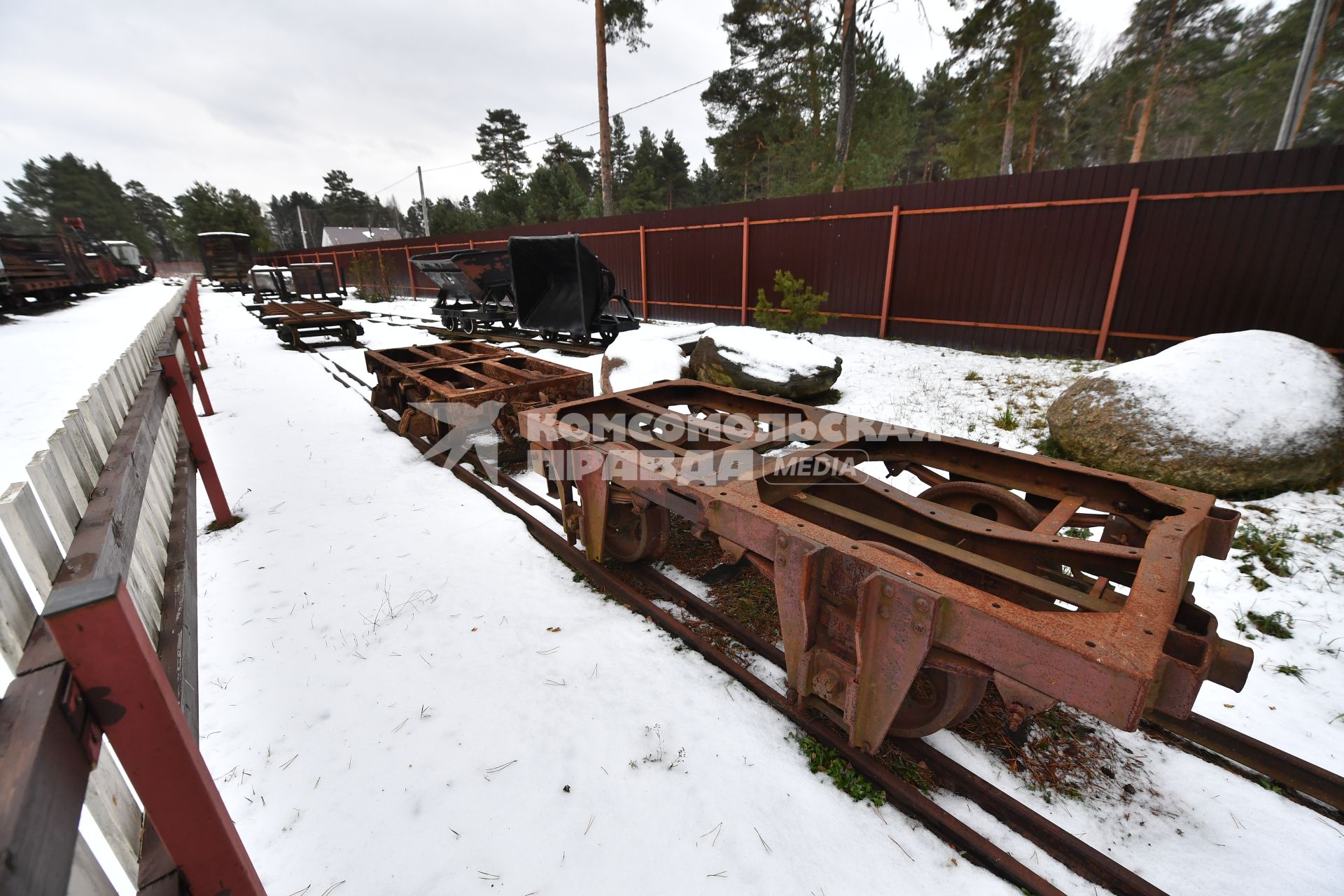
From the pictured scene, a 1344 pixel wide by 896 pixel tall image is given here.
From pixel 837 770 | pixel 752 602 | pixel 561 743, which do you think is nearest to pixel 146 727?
pixel 561 743

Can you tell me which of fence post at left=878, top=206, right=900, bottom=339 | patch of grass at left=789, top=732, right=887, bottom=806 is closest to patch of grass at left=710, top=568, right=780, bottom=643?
patch of grass at left=789, top=732, right=887, bottom=806

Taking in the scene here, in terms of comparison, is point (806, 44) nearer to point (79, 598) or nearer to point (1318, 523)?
point (1318, 523)

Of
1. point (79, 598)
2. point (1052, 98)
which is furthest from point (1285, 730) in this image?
point (1052, 98)

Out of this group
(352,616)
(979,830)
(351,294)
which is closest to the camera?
(979,830)

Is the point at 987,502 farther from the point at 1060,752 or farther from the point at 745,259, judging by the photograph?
the point at 745,259

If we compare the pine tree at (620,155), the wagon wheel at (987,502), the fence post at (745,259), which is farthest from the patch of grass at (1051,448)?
the pine tree at (620,155)

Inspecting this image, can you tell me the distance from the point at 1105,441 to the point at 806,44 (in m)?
23.2

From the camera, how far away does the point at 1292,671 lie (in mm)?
2674

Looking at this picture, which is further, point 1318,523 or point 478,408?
point 478,408

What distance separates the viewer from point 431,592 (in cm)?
334

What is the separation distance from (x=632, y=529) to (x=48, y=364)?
483 inches

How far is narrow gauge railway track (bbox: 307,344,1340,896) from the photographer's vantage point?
1798 mm

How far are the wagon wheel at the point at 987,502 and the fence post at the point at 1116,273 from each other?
713cm

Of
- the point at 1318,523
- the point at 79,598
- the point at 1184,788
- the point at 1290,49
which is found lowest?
the point at 1184,788
